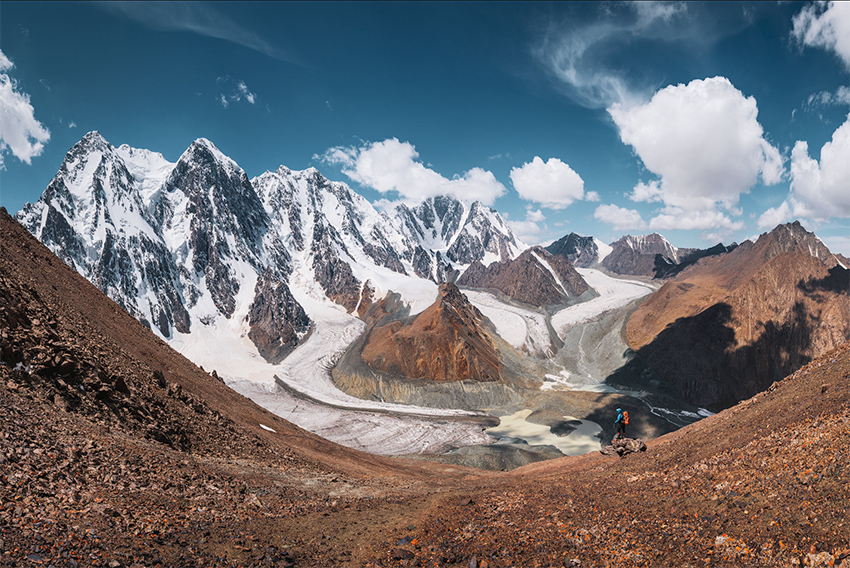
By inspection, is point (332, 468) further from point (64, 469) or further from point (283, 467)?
point (64, 469)

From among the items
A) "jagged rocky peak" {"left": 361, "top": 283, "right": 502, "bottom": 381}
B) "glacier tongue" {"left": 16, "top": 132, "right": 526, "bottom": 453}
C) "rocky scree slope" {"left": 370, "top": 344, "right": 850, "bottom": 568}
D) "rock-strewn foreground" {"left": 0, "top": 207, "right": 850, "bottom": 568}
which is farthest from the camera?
"glacier tongue" {"left": 16, "top": 132, "right": 526, "bottom": 453}

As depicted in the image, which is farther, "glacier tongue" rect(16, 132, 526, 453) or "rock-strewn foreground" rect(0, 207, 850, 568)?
"glacier tongue" rect(16, 132, 526, 453)

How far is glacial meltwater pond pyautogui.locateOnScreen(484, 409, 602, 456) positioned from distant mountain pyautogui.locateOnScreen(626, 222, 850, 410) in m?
30.7

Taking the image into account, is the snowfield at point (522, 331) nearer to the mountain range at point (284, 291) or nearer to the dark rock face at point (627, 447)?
the mountain range at point (284, 291)

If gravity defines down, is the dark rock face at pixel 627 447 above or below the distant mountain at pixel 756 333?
below

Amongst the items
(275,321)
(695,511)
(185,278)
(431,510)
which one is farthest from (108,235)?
(695,511)

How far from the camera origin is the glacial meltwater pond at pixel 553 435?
194ft

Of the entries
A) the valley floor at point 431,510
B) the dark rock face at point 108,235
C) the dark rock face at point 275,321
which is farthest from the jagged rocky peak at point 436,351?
the dark rock face at point 108,235

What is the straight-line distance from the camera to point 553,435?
6481 centimetres

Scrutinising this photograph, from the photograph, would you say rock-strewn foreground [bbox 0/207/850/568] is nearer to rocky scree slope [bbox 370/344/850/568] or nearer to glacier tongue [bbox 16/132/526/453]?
rocky scree slope [bbox 370/344/850/568]

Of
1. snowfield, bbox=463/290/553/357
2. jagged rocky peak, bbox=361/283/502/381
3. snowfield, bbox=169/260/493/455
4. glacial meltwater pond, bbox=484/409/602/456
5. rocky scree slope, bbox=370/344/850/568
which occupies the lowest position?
snowfield, bbox=169/260/493/455

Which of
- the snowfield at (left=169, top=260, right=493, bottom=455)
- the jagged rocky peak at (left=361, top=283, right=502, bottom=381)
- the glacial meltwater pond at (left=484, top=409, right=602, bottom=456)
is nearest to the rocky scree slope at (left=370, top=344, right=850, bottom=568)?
the glacial meltwater pond at (left=484, top=409, right=602, bottom=456)

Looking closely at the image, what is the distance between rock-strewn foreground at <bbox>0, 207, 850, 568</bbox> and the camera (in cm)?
797

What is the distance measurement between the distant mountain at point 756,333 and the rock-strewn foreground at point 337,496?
7386cm
